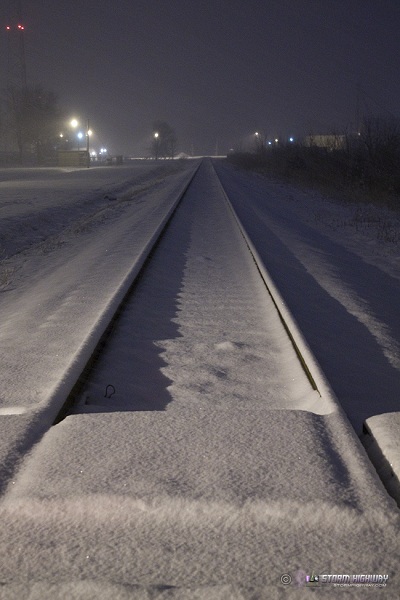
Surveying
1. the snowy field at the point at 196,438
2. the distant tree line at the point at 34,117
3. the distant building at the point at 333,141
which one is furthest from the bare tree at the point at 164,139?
the snowy field at the point at 196,438

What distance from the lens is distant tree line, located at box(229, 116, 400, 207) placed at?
88.4 feet

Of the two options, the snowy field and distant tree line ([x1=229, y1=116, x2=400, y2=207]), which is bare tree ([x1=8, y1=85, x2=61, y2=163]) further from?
the snowy field

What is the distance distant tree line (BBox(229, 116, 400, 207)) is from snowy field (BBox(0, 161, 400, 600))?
1800 centimetres

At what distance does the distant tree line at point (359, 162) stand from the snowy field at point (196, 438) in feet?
59.1

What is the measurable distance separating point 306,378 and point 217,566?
2274 mm

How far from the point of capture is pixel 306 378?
417 centimetres

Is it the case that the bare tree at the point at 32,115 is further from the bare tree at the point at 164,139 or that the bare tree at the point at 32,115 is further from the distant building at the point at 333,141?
the bare tree at the point at 164,139

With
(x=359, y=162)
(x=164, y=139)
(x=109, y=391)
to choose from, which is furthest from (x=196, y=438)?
(x=164, y=139)

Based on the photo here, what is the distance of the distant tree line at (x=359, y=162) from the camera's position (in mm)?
26953

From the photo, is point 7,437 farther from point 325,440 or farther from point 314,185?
point 314,185

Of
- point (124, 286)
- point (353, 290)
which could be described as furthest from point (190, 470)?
point (353, 290)

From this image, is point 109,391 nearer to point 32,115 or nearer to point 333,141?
point 333,141

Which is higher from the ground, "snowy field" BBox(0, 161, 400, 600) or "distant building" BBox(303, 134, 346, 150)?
"distant building" BBox(303, 134, 346, 150)

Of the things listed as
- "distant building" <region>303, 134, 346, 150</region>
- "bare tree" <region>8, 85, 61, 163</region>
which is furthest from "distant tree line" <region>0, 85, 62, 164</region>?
"distant building" <region>303, 134, 346, 150</region>
